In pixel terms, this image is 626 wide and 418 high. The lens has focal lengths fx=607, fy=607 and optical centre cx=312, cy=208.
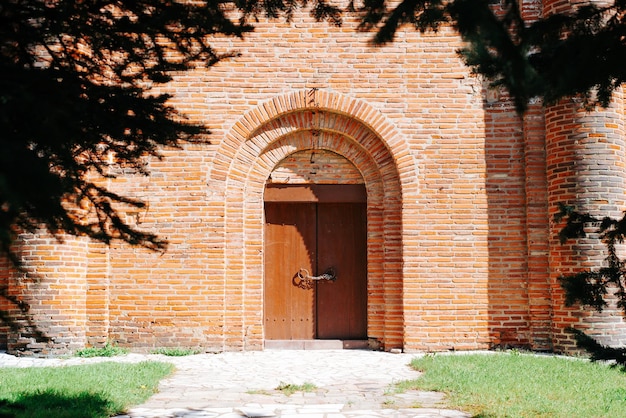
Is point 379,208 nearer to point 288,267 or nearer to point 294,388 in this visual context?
point 288,267

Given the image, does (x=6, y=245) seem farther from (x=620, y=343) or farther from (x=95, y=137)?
(x=620, y=343)

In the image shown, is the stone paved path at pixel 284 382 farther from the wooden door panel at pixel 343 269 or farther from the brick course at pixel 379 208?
the brick course at pixel 379 208

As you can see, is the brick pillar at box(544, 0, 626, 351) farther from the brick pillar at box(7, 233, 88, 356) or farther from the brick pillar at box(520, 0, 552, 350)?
the brick pillar at box(7, 233, 88, 356)

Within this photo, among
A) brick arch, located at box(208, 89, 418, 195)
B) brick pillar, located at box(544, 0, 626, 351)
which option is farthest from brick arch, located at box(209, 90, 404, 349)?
brick pillar, located at box(544, 0, 626, 351)

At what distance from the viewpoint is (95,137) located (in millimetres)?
3346

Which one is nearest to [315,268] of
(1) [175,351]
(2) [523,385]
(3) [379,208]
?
(3) [379,208]

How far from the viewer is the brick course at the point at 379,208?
8984 millimetres

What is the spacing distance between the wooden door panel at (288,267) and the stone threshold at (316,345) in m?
0.11

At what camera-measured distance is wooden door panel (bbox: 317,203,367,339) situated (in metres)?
9.60

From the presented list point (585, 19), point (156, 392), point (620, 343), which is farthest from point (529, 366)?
point (585, 19)

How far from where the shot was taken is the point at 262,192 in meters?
9.45

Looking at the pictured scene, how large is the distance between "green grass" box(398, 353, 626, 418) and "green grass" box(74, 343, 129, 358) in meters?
4.20

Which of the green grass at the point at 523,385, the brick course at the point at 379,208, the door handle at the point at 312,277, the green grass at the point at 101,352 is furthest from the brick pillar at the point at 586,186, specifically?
the green grass at the point at 101,352

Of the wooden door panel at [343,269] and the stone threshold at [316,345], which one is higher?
the wooden door panel at [343,269]
